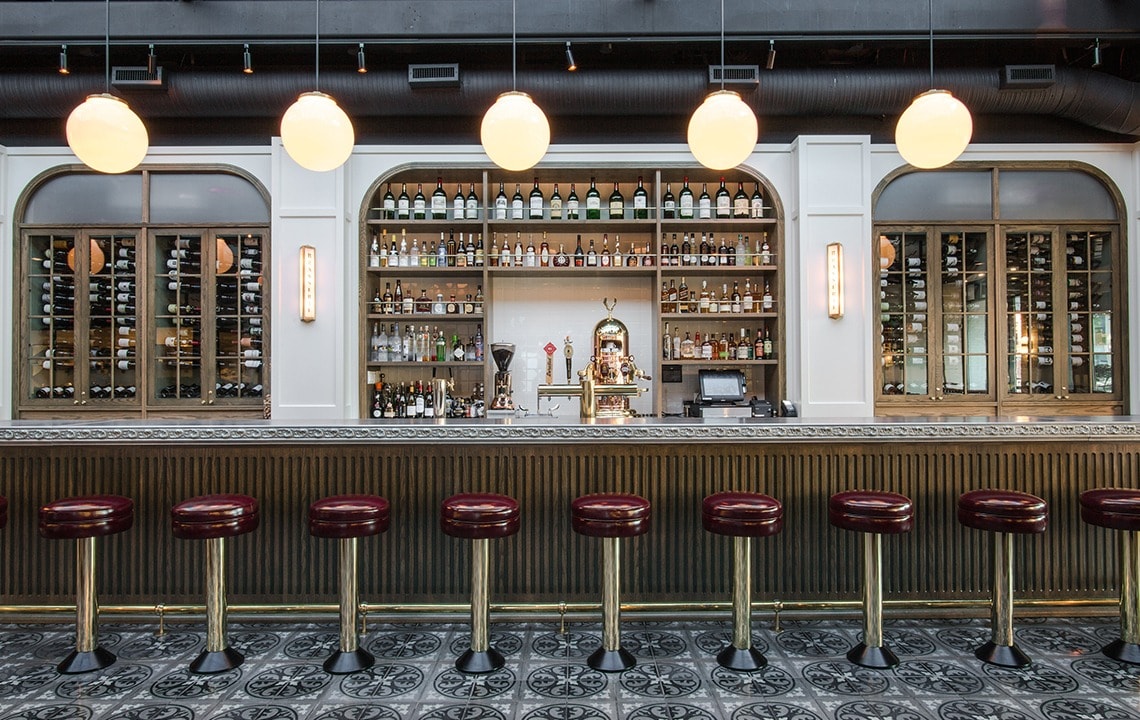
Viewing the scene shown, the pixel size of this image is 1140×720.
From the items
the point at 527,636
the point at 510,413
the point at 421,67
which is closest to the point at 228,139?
the point at 421,67

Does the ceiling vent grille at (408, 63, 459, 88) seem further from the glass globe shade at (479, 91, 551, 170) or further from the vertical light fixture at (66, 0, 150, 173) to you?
the vertical light fixture at (66, 0, 150, 173)

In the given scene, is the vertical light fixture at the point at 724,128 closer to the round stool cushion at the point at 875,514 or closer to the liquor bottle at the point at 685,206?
the round stool cushion at the point at 875,514

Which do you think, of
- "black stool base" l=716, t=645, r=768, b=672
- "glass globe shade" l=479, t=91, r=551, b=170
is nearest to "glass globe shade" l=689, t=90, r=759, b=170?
"glass globe shade" l=479, t=91, r=551, b=170

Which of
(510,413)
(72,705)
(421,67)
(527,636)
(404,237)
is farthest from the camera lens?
(404,237)

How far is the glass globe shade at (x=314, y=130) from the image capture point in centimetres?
327

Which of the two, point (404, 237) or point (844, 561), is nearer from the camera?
point (844, 561)

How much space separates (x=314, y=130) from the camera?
328cm

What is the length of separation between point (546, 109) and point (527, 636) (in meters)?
3.50

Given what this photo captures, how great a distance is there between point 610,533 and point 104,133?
2.97 meters

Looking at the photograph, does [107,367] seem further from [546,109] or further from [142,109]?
[546,109]

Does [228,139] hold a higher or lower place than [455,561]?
higher

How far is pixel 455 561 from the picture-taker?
3531 mm

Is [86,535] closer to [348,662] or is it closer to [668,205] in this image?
[348,662]

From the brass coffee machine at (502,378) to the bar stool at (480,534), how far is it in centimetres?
228
